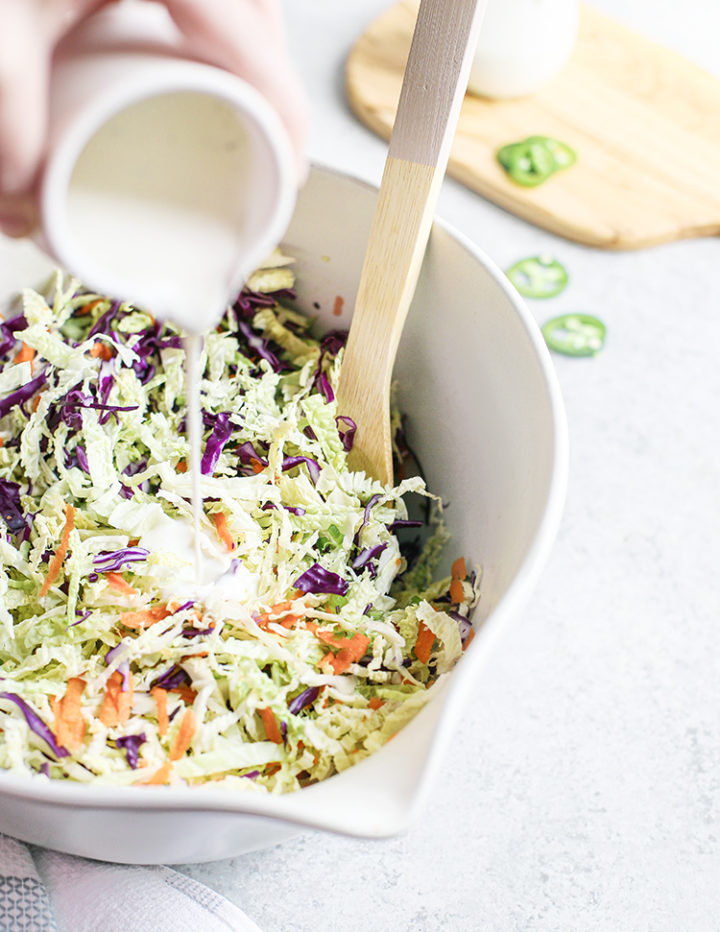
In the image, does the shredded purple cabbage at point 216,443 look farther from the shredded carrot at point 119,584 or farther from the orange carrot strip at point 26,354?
the orange carrot strip at point 26,354

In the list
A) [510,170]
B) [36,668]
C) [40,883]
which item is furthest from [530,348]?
[510,170]

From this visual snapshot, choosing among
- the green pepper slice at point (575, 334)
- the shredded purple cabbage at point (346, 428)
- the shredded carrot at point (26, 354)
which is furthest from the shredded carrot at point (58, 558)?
the green pepper slice at point (575, 334)

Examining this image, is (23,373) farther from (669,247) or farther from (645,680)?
(669,247)

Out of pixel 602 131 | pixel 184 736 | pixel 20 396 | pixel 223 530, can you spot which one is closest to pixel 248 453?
pixel 223 530

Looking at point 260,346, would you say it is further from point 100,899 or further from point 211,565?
point 100,899

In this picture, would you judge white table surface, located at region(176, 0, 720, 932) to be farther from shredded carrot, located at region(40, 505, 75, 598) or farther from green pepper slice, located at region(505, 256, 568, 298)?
shredded carrot, located at region(40, 505, 75, 598)
